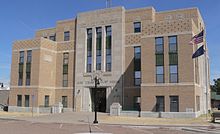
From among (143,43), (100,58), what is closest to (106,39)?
(100,58)

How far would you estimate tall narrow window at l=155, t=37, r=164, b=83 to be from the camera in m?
39.0

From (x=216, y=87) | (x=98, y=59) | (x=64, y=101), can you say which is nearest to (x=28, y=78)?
(x=64, y=101)

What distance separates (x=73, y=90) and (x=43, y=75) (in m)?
5.77

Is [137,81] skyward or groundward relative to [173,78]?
groundward

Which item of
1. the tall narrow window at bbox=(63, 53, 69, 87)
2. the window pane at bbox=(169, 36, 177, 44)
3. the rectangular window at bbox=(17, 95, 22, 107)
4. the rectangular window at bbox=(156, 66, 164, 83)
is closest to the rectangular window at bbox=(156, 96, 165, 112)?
the rectangular window at bbox=(156, 66, 164, 83)

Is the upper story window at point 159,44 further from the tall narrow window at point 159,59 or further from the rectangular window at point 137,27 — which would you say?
the rectangular window at point 137,27

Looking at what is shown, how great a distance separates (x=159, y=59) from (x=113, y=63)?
10.2 m

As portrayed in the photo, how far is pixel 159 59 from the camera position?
3947 cm

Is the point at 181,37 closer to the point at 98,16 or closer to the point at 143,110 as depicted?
the point at 143,110

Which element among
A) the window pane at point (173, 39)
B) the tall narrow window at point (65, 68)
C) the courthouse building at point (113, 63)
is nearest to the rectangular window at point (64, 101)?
the courthouse building at point (113, 63)

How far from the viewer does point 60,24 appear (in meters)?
55.2

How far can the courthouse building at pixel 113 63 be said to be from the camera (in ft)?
126

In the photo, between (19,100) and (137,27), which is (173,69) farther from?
(19,100)

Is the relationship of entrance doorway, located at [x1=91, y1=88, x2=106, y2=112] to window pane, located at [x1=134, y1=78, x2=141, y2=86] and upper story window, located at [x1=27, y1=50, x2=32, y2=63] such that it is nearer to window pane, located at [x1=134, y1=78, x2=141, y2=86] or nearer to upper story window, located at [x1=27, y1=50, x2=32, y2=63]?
window pane, located at [x1=134, y1=78, x2=141, y2=86]
